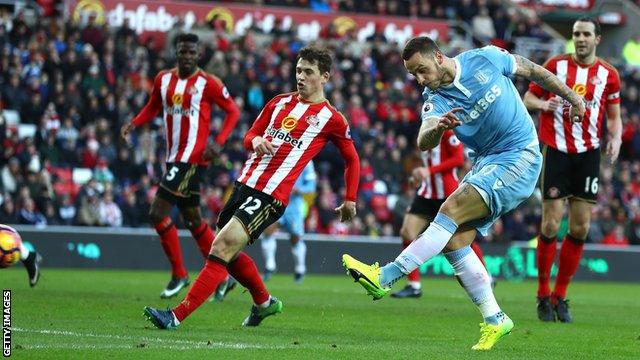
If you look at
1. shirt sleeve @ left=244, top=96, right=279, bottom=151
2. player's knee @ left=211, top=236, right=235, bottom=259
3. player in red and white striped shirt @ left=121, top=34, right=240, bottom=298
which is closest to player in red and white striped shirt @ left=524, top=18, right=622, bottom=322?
shirt sleeve @ left=244, top=96, right=279, bottom=151

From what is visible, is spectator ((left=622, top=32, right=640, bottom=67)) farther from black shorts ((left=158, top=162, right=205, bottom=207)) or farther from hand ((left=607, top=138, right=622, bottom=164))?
black shorts ((left=158, top=162, right=205, bottom=207))

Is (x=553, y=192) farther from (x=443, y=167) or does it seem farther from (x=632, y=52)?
(x=632, y=52)

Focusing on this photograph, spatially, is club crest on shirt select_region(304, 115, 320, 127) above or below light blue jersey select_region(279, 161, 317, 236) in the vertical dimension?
above

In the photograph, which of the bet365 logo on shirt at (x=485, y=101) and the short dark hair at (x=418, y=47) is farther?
the bet365 logo on shirt at (x=485, y=101)

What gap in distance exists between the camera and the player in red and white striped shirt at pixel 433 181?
15.4 meters

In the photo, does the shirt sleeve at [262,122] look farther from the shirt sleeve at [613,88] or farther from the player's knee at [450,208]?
the shirt sleeve at [613,88]

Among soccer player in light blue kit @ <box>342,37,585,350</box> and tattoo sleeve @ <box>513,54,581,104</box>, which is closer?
soccer player in light blue kit @ <box>342,37,585,350</box>

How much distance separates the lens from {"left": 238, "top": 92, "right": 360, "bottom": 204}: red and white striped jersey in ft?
33.8

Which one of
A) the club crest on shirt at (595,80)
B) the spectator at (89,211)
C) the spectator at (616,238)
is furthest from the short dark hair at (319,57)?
the spectator at (616,238)

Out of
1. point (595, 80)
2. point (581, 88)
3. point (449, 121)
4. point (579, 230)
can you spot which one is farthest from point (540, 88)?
point (449, 121)

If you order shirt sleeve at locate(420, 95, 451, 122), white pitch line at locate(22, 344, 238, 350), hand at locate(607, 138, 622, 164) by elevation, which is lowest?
white pitch line at locate(22, 344, 238, 350)

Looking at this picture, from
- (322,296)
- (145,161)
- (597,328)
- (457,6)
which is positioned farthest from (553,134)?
(457,6)

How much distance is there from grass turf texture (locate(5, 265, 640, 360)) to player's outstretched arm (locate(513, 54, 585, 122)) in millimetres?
1860

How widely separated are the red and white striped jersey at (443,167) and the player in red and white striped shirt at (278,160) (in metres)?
4.93
